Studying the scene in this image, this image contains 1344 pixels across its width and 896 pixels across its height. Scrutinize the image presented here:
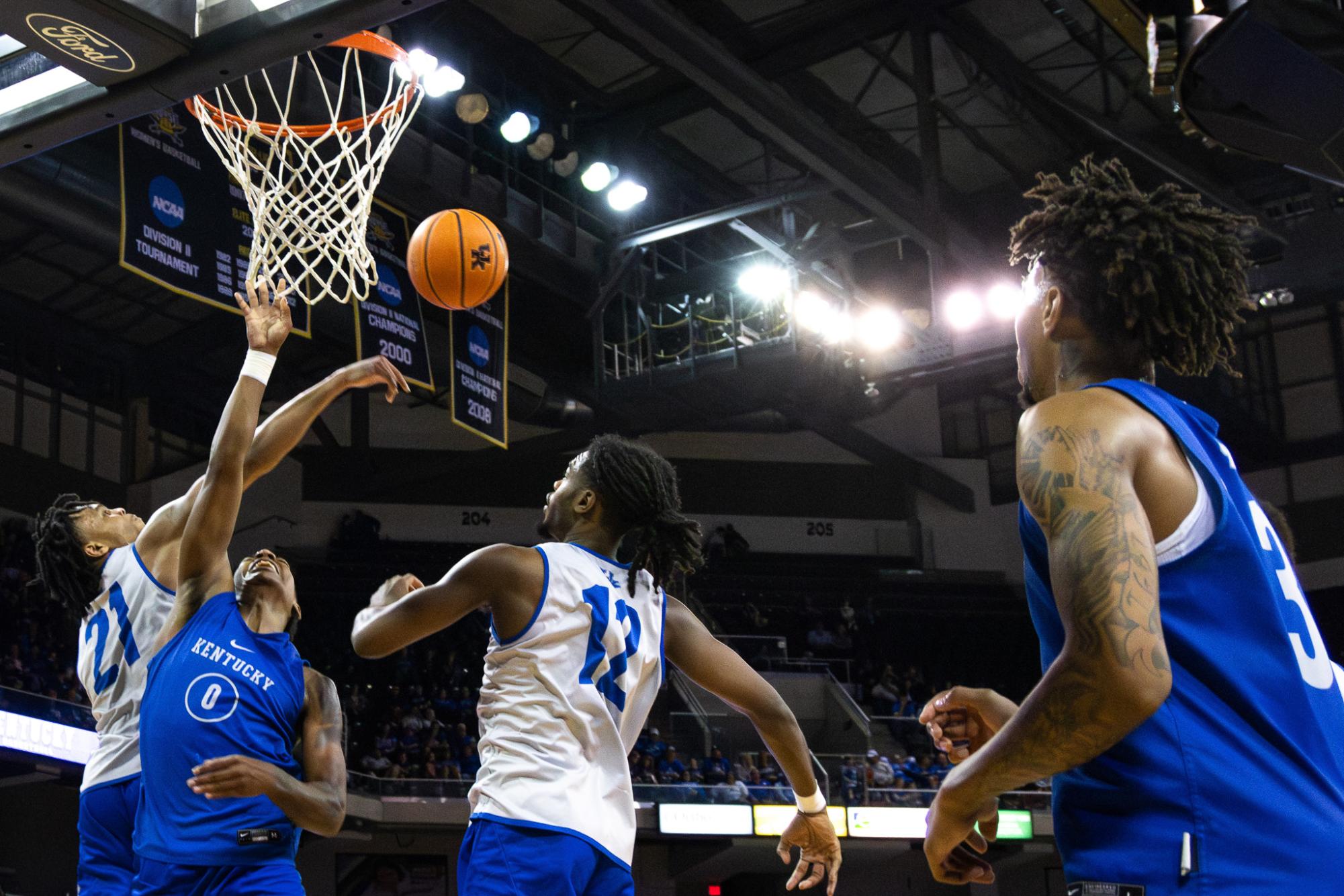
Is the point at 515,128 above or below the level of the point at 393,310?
above

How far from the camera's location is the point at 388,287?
41.9ft

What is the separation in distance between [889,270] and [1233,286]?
14.5m

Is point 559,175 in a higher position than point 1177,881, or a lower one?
higher

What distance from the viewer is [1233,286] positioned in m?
2.13

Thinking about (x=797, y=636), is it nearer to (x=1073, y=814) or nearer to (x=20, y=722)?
(x=20, y=722)

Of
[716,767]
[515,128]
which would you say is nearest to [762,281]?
[515,128]

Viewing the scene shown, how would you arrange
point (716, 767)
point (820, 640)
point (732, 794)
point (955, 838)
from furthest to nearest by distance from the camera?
point (820, 640)
point (716, 767)
point (732, 794)
point (955, 838)

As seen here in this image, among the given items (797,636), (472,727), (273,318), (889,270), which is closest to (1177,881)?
(273,318)

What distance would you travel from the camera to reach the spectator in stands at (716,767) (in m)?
18.2

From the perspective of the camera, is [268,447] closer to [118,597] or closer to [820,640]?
[118,597]

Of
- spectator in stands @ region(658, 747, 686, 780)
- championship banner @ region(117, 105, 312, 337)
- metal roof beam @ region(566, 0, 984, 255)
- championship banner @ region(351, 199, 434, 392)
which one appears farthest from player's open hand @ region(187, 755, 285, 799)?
spectator in stands @ region(658, 747, 686, 780)

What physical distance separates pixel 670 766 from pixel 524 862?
15.3 m

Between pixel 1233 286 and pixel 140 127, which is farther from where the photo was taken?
pixel 140 127

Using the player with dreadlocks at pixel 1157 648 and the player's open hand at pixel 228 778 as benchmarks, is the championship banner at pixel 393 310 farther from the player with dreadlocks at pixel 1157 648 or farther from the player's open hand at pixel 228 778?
the player with dreadlocks at pixel 1157 648
